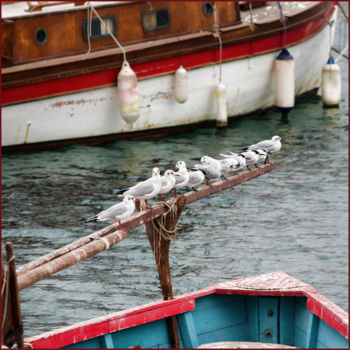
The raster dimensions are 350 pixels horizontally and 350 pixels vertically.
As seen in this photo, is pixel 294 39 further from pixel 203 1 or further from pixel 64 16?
pixel 64 16

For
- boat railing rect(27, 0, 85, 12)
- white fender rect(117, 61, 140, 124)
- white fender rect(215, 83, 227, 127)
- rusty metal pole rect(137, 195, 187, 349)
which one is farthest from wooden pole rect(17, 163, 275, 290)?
white fender rect(215, 83, 227, 127)

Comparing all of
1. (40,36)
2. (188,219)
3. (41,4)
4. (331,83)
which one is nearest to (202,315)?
(188,219)

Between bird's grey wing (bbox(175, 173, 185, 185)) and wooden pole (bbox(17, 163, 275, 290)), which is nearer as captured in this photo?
wooden pole (bbox(17, 163, 275, 290))

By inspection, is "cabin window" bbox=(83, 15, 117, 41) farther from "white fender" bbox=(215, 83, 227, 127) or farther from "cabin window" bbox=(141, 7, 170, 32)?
"white fender" bbox=(215, 83, 227, 127)

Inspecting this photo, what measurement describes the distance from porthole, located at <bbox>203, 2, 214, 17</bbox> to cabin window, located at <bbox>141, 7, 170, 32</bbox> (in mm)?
1199

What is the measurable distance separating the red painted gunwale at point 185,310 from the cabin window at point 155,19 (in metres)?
12.6

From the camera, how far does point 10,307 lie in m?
7.97

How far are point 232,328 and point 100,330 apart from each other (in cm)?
191

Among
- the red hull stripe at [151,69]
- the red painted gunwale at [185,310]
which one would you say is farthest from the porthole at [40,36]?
the red painted gunwale at [185,310]

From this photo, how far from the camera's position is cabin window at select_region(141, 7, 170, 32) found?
75.0 ft

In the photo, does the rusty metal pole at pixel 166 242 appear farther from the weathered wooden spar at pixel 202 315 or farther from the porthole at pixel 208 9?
the porthole at pixel 208 9

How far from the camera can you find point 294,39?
2641cm

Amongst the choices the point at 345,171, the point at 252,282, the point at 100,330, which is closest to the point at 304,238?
the point at 345,171

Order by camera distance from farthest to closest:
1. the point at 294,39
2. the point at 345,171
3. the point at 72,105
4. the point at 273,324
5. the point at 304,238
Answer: the point at 294,39
the point at 72,105
the point at 345,171
the point at 304,238
the point at 273,324
